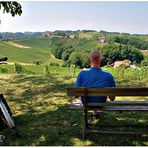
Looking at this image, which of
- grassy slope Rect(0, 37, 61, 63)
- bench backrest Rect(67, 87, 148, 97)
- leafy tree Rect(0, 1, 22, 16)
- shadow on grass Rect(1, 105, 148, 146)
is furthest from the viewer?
grassy slope Rect(0, 37, 61, 63)

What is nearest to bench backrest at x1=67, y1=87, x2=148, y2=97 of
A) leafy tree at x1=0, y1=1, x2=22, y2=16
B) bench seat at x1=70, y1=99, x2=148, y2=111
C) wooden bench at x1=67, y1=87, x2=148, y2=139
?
wooden bench at x1=67, y1=87, x2=148, y2=139

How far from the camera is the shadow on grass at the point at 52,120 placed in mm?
6184

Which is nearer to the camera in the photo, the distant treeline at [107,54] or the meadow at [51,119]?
the meadow at [51,119]

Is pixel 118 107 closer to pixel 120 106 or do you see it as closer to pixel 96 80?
pixel 120 106

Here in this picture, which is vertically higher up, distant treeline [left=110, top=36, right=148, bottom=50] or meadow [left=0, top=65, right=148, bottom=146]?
meadow [left=0, top=65, right=148, bottom=146]

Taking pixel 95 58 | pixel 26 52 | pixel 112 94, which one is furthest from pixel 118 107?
pixel 26 52

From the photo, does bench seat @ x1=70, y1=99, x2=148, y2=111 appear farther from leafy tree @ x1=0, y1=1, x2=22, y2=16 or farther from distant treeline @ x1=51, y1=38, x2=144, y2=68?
distant treeline @ x1=51, y1=38, x2=144, y2=68

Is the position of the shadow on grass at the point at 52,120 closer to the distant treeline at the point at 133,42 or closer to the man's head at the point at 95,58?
the man's head at the point at 95,58

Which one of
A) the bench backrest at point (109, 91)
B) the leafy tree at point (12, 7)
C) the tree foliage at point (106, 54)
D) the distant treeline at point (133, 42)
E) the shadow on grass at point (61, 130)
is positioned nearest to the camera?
the bench backrest at point (109, 91)

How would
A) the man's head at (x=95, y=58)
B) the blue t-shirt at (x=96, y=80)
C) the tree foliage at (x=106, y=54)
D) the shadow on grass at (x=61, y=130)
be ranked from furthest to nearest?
the tree foliage at (x=106, y=54)
the man's head at (x=95, y=58)
the blue t-shirt at (x=96, y=80)
the shadow on grass at (x=61, y=130)

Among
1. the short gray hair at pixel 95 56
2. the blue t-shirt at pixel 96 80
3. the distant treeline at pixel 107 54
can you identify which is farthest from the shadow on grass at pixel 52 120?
the distant treeline at pixel 107 54

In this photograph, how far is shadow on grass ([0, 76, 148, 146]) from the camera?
6184 mm

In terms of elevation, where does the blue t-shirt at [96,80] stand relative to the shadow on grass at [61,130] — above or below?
above

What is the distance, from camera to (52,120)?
7.88 meters
